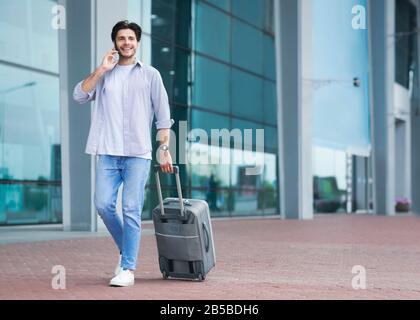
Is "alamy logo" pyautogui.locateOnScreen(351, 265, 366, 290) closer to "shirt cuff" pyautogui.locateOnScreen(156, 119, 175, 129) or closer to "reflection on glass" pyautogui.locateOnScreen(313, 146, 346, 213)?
"shirt cuff" pyautogui.locateOnScreen(156, 119, 175, 129)

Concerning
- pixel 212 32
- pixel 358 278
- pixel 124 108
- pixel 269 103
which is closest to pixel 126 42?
Result: pixel 124 108

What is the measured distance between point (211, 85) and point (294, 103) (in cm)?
256

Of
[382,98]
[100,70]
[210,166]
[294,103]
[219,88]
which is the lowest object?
[210,166]

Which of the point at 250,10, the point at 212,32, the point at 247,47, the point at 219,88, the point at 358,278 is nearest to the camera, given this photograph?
the point at 358,278

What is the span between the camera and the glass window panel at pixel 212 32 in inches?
780

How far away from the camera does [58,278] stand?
17.0ft

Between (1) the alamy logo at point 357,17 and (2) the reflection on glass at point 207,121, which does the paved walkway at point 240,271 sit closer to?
(2) the reflection on glass at point 207,121

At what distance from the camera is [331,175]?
94.6 feet

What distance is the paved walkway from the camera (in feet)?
14.9

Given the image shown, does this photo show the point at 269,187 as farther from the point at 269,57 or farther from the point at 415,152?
the point at 415,152

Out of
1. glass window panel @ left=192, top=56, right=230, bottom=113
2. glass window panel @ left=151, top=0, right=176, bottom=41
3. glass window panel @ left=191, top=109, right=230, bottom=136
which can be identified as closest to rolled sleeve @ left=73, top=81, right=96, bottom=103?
glass window panel @ left=151, top=0, right=176, bottom=41

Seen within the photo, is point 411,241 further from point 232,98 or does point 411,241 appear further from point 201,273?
point 232,98
